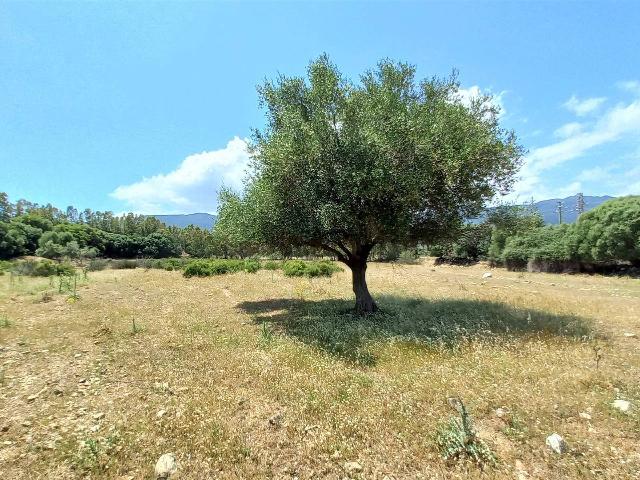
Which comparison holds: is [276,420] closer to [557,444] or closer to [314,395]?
[314,395]

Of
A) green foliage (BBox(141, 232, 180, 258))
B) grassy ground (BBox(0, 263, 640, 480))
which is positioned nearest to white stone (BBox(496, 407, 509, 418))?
grassy ground (BBox(0, 263, 640, 480))

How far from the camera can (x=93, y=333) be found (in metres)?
12.8

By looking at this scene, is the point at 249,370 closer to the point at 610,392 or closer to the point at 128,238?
the point at 610,392

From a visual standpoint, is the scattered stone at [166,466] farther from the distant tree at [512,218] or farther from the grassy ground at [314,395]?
the distant tree at [512,218]

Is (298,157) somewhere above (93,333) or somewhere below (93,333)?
above

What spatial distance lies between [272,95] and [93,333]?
42.8 ft

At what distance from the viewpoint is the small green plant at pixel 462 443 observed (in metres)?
5.07

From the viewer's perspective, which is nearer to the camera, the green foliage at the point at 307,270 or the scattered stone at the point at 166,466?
the scattered stone at the point at 166,466

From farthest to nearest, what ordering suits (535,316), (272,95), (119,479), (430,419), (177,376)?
(272,95) → (535,316) → (177,376) → (430,419) → (119,479)

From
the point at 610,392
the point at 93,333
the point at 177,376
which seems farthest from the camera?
the point at 93,333

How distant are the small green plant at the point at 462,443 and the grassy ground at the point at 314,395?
0.14 m

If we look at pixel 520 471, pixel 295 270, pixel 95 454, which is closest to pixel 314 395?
pixel 520 471

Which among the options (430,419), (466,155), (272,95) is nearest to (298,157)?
(272,95)

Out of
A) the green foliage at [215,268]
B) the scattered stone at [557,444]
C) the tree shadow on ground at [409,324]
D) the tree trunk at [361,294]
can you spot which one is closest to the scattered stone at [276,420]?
the tree shadow on ground at [409,324]
